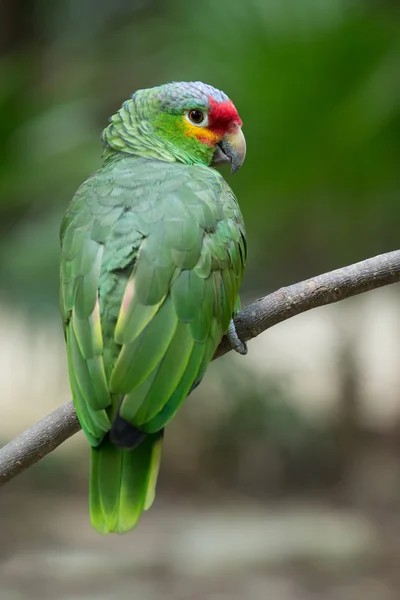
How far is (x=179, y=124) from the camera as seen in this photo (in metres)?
2.10

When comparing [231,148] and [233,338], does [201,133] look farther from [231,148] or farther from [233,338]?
[233,338]

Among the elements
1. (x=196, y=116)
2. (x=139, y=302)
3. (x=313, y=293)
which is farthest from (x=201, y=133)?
(x=139, y=302)

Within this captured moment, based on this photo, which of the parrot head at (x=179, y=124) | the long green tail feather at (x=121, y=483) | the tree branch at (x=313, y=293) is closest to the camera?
the long green tail feather at (x=121, y=483)

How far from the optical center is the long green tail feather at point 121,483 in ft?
4.72

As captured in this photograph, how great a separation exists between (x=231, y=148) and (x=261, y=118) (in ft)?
3.16

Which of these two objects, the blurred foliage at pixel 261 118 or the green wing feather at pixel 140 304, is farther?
the blurred foliage at pixel 261 118

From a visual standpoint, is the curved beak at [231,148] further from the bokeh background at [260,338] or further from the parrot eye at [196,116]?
the bokeh background at [260,338]

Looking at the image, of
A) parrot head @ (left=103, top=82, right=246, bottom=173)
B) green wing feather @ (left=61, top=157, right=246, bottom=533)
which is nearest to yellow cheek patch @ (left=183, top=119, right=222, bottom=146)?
parrot head @ (left=103, top=82, right=246, bottom=173)

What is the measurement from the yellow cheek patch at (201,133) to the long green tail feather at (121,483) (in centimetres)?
94

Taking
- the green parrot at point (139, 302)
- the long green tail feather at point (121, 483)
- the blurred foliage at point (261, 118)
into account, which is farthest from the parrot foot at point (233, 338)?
the blurred foliage at point (261, 118)

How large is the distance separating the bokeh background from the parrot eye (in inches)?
39.3

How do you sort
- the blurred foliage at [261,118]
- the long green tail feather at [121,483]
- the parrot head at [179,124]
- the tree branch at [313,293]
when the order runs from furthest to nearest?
the blurred foliage at [261,118] → the parrot head at [179,124] → the tree branch at [313,293] → the long green tail feather at [121,483]

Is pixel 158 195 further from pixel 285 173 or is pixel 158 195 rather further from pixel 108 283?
pixel 285 173

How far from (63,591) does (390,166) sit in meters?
2.51
